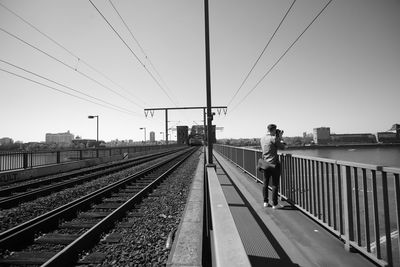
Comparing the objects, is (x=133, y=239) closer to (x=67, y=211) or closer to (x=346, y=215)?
(x=67, y=211)

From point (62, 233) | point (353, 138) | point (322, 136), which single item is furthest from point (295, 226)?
point (322, 136)

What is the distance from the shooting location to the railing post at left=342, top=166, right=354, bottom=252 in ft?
10.7

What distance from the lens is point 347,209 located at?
3301 mm

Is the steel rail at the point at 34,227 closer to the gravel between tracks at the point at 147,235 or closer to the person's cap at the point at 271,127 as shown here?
the gravel between tracks at the point at 147,235

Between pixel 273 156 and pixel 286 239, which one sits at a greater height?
pixel 273 156

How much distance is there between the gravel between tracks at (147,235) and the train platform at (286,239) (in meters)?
1.40

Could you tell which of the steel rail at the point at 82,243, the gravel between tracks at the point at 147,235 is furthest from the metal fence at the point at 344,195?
the steel rail at the point at 82,243

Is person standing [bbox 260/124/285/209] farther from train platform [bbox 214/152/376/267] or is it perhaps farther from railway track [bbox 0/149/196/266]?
railway track [bbox 0/149/196/266]

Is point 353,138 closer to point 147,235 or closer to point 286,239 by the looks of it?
point 286,239

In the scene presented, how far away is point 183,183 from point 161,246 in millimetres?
6552

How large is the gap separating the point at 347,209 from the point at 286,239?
0.99 meters

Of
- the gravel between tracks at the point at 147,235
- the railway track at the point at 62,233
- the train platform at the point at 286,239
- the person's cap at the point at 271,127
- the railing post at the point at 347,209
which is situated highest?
the person's cap at the point at 271,127

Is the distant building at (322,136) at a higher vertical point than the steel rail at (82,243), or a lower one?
higher

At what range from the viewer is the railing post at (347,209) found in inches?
128
